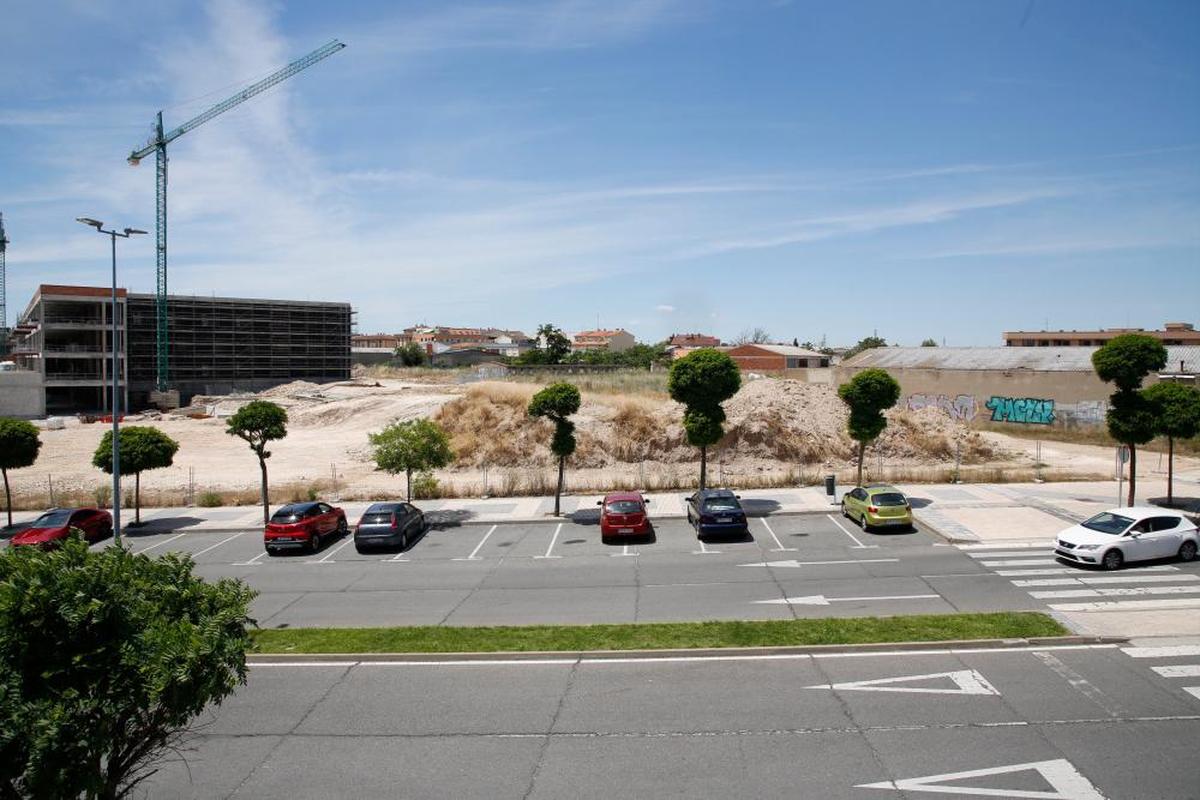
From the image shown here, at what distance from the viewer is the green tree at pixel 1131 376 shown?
87.7ft

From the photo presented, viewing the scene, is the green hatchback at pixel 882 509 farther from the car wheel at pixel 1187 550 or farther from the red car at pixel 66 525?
the red car at pixel 66 525

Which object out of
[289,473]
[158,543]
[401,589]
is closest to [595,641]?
[401,589]

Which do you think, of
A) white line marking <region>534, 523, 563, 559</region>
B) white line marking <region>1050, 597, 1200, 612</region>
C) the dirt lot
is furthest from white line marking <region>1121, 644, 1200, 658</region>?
the dirt lot

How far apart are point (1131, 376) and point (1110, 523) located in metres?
8.30

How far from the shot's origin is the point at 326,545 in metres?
26.7

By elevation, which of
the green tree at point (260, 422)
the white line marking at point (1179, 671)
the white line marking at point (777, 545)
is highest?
the green tree at point (260, 422)

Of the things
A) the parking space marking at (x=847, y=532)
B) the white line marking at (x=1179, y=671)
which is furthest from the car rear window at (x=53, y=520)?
the white line marking at (x=1179, y=671)

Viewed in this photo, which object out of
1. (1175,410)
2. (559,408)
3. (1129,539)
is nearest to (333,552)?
(559,408)

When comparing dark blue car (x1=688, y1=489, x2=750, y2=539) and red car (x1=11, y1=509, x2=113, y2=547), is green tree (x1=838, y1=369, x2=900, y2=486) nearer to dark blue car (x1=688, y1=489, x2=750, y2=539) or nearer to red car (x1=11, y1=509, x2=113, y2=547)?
dark blue car (x1=688, y1=489, x2=750, y2=539)

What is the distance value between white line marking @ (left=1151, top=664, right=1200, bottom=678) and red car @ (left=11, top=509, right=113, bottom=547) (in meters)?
27.1

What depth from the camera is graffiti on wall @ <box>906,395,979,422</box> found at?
54.2 meters

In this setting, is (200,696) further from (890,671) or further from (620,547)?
(620,547)

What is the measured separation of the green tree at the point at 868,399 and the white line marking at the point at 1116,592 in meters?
11.7

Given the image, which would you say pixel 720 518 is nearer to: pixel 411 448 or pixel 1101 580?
pixel 1101 580
